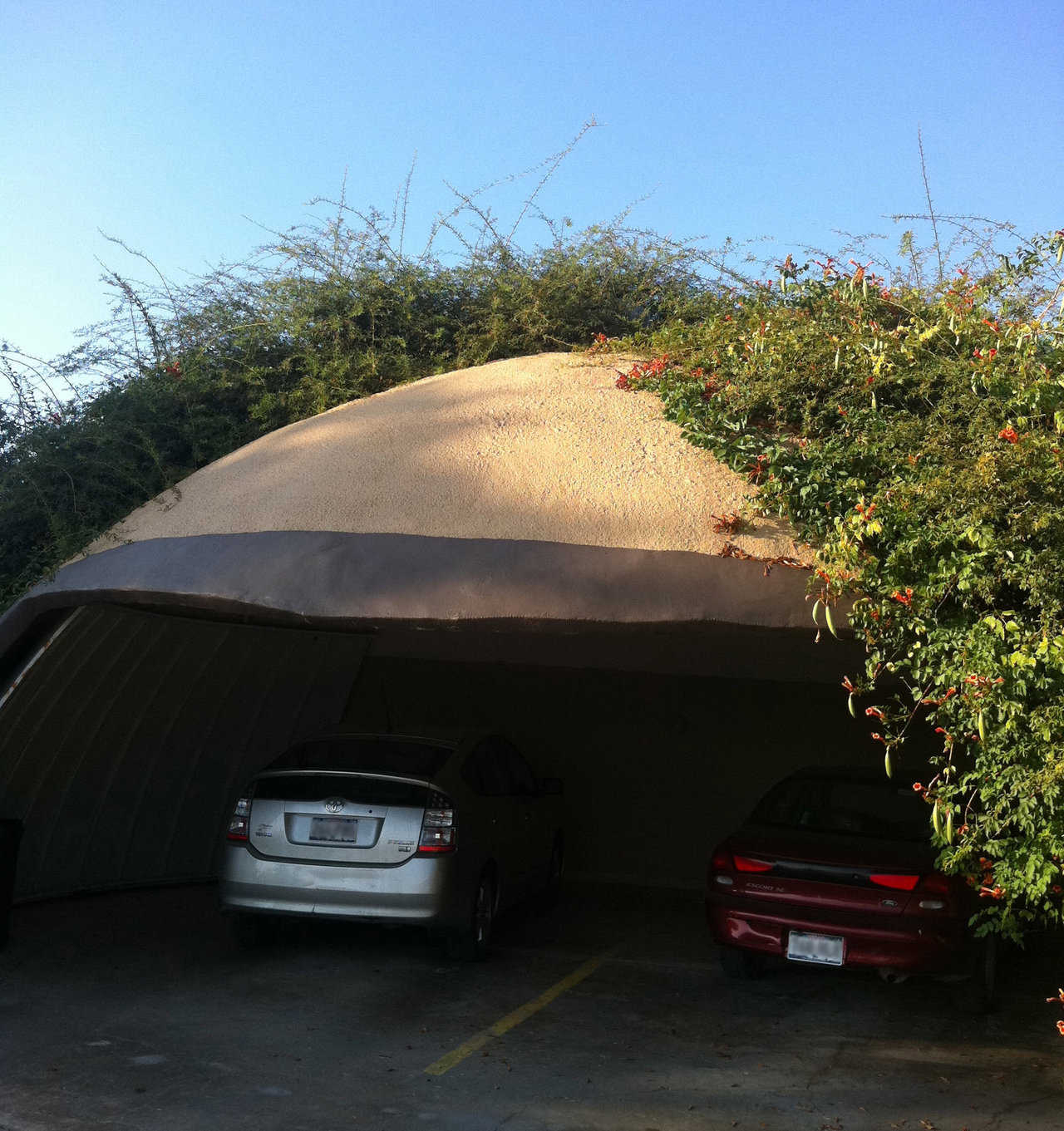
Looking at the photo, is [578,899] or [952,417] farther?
[578,899]

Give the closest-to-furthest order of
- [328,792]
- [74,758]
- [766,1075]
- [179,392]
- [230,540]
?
1. [766,1075]
2. [230,540]
3. [328,792]
4. [74,758]
5. [179,392]

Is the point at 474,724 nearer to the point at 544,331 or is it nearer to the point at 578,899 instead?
the point at 578,899

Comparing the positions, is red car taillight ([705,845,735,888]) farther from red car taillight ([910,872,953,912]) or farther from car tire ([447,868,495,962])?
car tire ([447,868,495,962])

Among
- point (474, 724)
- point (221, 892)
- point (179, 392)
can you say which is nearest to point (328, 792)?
point (221, 892)

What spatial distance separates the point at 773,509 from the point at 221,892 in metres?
4.69

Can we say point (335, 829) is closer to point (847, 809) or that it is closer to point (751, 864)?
point (751, 864)

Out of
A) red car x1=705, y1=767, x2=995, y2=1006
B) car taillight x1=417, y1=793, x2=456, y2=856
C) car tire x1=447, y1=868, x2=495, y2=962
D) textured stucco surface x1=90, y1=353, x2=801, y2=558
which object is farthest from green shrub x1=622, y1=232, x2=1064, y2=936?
car tire x1=447, y1=868, x2=495, y2=962

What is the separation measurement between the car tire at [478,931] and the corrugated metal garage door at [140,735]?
3460 millimetres

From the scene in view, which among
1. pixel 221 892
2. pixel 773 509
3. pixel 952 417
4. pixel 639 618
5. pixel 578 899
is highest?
pixel 952 417

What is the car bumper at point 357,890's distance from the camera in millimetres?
7699

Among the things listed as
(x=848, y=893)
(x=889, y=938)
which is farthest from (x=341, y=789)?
(x=889, y=938)

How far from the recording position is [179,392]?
10062 mm

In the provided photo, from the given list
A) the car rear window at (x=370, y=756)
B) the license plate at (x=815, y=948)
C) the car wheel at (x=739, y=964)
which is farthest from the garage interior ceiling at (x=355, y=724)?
the car wheel at (x=739, y=964)

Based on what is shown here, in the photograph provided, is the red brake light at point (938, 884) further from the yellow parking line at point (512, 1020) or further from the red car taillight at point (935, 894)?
the yellow parking line at point (512, 1020)
